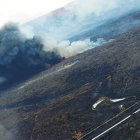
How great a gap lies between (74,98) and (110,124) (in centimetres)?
1225

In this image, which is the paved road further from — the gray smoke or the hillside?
the gray smoke

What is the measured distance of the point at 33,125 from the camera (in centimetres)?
3475

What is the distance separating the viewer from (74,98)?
38.3 m

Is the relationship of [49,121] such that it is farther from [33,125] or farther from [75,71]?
[75,71]

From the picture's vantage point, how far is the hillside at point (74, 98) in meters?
30.7

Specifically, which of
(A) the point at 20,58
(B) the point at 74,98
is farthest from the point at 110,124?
(A) the point at 20,58

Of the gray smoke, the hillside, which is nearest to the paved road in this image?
the hillside

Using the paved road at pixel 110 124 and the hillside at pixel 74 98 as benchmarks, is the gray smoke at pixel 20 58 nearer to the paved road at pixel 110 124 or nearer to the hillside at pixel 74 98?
the hillside at pixel 74 98

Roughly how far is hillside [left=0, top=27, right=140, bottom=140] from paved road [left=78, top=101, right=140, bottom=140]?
1.19 meters

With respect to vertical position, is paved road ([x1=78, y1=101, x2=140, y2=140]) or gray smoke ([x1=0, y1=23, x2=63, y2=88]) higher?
gray smoke ([x1=0, y1=23, x2=63, y2=88])

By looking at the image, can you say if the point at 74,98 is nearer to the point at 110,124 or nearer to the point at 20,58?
the point at 110,124

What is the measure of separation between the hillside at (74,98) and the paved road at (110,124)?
119cm

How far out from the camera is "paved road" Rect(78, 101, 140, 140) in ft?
86.1

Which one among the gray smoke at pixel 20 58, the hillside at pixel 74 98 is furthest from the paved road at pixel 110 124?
the gray smoke at pixel 20 58
